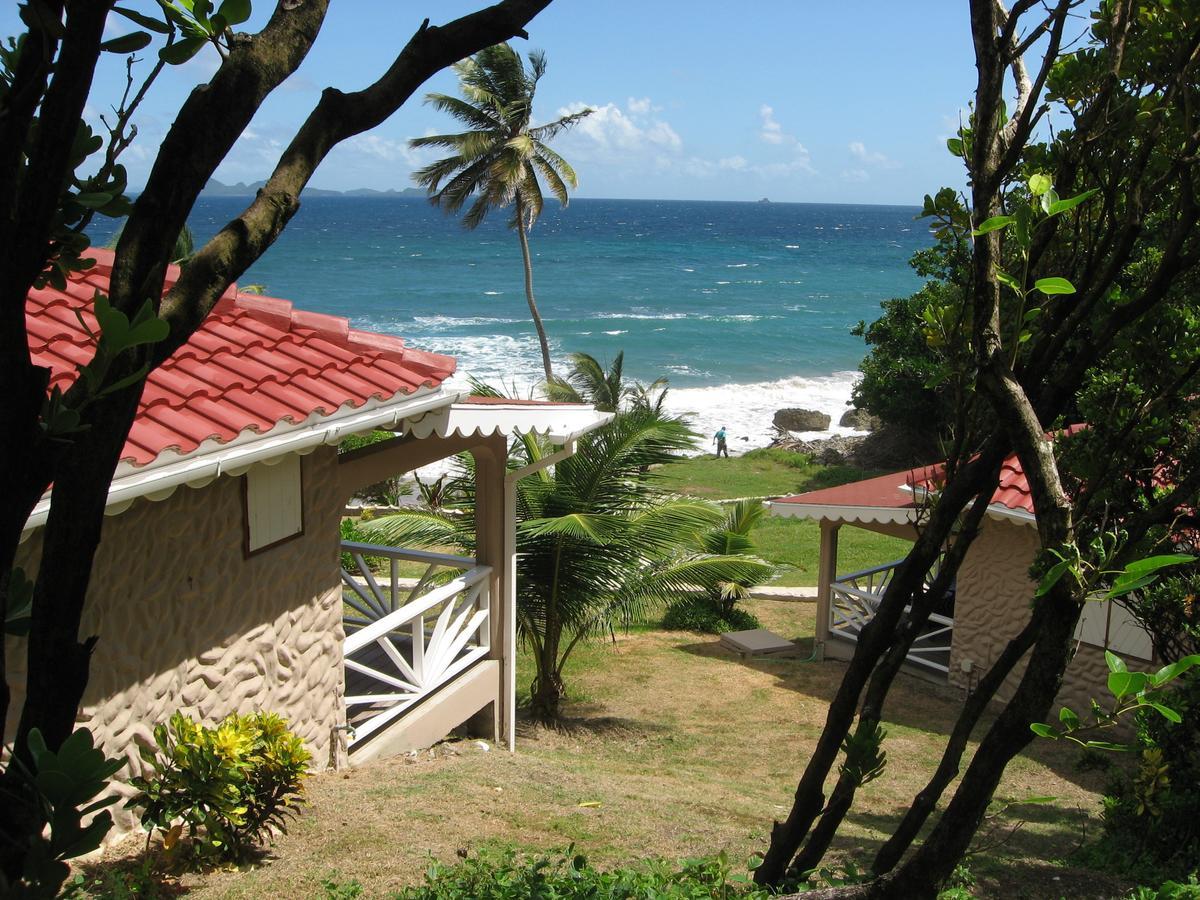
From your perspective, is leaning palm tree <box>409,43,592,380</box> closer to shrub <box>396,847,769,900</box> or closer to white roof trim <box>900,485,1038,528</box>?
white roof trim <box>900,485,1038,528</box>

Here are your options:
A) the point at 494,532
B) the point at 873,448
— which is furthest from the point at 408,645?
the point at 873,448

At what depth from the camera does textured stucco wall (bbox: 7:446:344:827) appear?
5230mm

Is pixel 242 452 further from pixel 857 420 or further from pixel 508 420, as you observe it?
pixel 857 420

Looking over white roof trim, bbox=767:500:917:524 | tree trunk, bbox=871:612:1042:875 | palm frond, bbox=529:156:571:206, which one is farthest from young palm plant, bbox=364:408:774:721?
palm frond, bbox=529:156:571:206

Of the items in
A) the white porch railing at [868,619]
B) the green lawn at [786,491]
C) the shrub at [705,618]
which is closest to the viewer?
the white porch railing at [868,619]

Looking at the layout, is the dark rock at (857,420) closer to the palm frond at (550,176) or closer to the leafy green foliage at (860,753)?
the palm frond at (550,176)

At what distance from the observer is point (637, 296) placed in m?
78.1

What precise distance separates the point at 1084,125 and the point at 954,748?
185 cm

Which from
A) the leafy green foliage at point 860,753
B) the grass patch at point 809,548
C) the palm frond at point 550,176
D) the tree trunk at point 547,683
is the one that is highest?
the palm frond at point 550,176

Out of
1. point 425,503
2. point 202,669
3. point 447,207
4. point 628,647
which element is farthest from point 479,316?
point 202,669

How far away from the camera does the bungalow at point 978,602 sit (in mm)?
10266

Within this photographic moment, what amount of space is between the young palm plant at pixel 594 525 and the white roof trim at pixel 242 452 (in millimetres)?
3934

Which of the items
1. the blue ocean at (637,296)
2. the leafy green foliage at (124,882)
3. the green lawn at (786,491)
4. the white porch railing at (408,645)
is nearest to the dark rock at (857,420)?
the blue ocean at (637,296)

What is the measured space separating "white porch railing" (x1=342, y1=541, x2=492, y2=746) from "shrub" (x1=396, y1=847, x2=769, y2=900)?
2.96 m
